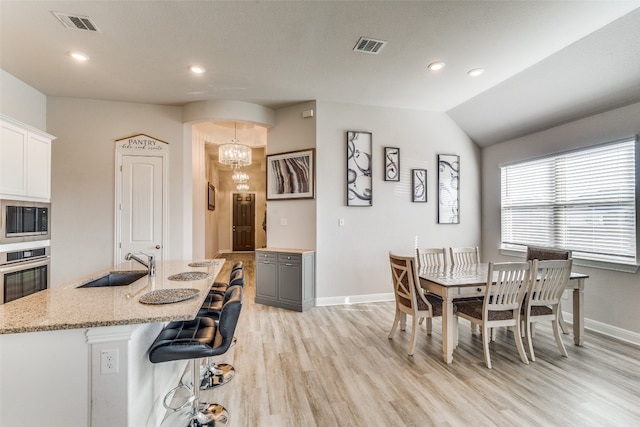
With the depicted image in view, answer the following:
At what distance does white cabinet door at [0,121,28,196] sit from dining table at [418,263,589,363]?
437cm

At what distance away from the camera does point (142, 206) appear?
4453 millimetres

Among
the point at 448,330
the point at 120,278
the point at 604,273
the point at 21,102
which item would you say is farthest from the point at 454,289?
the point at 21,102

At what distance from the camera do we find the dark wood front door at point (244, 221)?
36.5 ft

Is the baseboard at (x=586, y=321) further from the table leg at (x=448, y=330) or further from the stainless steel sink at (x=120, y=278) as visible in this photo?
the stainless steel sink at (x=120, y=278)

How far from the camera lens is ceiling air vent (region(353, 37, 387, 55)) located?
2.86 metres

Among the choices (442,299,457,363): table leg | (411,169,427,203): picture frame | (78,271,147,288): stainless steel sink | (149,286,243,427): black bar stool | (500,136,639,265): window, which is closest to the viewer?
(149,286,243,427): black bar stool

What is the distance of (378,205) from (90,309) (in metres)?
3.92

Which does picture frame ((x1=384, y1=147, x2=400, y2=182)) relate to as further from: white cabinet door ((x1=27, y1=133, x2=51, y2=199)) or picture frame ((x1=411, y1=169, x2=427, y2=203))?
white cabinet door ((x1=27, y1=133, x2=51, y2=199))

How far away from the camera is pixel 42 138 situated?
138 inches

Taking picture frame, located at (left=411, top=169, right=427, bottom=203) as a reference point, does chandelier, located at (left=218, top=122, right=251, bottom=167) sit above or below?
above

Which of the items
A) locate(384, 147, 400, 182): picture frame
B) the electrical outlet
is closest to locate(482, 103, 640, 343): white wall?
locate(384, 147, 400, 182): picture frame

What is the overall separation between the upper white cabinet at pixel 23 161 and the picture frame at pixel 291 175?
2.81m

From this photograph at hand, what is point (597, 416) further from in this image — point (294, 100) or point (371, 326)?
point (294, 100)

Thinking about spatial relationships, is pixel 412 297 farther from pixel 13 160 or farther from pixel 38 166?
pixel 38 166
